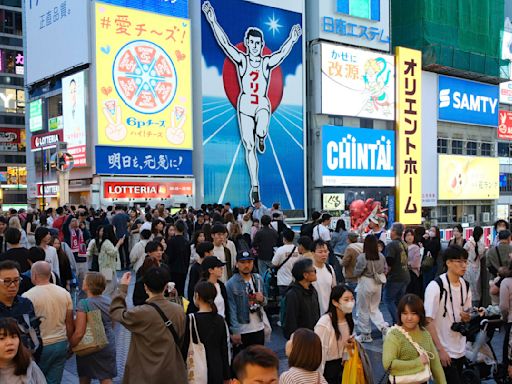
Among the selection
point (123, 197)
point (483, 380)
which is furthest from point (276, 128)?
point (483, 380)

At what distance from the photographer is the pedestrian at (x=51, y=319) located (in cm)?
452

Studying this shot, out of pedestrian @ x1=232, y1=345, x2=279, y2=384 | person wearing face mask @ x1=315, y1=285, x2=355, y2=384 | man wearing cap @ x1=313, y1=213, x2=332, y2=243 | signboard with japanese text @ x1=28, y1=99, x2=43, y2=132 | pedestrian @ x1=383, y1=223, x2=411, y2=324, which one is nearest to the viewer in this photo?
pedestrian @ x1=232, y1=345, x2=279, y2=384

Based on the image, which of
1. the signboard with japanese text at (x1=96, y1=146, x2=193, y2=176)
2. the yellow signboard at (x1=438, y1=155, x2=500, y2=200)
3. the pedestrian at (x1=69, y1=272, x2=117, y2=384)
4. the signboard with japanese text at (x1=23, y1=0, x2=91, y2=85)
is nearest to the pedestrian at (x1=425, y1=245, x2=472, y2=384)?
the pedestrian at (x1=69, y1=272, x2=117, y2=384)

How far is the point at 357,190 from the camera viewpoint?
3225 cm

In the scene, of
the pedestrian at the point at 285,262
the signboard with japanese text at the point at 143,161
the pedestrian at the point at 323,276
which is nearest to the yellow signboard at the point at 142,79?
the signboard with japanese text at the point at 143,161

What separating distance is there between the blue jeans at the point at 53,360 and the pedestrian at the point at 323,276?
2.73 m

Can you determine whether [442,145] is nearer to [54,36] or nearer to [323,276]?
[54,36]

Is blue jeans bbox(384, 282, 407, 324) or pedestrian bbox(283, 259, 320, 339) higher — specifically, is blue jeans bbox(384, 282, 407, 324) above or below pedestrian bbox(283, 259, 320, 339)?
below

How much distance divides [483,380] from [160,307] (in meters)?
3.85

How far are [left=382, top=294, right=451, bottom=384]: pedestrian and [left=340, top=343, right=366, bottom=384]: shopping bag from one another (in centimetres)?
18

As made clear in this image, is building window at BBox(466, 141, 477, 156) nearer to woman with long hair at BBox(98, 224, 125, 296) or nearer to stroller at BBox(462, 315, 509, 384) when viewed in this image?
woman with long hair at BBox(98, 224, 125, 296)

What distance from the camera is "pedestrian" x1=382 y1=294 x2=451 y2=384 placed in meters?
3.91

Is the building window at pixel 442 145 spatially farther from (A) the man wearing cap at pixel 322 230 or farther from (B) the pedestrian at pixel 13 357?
(B) the pedestrian at pixel 13 357

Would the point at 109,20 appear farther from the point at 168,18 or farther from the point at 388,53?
the point at 388,53
